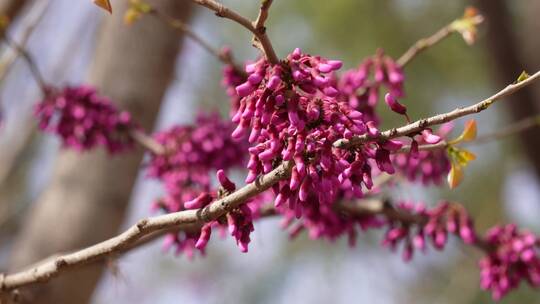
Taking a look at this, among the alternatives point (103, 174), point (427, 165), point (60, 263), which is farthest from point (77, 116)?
point (427, 165)

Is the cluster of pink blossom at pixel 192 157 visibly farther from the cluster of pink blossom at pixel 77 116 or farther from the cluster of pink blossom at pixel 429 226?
the cluster of pink blossom at pixel 429 226

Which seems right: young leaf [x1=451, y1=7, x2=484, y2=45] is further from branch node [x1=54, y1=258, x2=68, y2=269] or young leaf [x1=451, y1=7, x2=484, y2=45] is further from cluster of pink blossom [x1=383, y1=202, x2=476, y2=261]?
branch node [x1=54, y1=258, x2=68, y2=269]

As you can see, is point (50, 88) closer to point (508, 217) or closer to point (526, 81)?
point (526, 81)

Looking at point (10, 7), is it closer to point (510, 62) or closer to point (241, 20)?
point (241, 20)

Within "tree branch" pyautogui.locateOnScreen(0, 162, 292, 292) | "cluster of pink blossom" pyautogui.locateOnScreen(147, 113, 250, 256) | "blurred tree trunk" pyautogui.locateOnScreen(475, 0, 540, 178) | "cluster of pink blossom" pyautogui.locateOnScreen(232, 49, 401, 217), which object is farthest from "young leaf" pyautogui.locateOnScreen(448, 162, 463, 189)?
"blurred tree trunk" pyautogui.locateOnScreen(475, 0, 540, 178)

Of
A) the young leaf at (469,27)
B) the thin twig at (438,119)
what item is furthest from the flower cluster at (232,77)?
the thin twig at (438,119)

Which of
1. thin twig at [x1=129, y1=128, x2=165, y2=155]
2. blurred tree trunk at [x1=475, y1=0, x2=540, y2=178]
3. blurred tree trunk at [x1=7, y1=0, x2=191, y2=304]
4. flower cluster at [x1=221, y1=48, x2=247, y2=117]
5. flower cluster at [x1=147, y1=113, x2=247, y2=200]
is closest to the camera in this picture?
flower cluster at [x1=221, y1=48, x2=247, y2=117]
